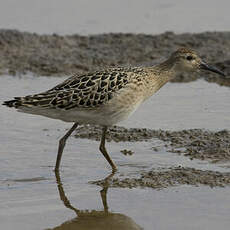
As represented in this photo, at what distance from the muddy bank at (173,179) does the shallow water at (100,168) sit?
16 centimetres

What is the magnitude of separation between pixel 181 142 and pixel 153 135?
0.43 meters

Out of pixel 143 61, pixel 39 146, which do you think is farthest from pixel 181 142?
pixel 143 61

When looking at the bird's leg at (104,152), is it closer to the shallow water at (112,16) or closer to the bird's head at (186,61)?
the bird's head at (186,61)

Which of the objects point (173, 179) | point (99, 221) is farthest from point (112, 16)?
point (99, 221)

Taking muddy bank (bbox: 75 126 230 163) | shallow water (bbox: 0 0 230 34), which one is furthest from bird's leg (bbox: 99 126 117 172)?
shallow water (bbox: 0 0 230 34)

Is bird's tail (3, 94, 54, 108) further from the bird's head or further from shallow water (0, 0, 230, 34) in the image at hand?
shallow water (0, 0, 230, 34)

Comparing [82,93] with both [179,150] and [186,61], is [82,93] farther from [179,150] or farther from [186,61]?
[186,61]

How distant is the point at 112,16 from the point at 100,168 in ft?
23.8

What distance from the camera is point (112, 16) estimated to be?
55.0 ft

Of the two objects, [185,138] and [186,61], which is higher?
[186,61]

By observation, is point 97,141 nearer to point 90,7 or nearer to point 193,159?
point 193,159

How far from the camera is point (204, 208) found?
8.41 meters

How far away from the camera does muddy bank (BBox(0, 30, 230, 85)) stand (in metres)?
14.1

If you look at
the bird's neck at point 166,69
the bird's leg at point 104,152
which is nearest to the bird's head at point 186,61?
the bird's neck at point 166,69
